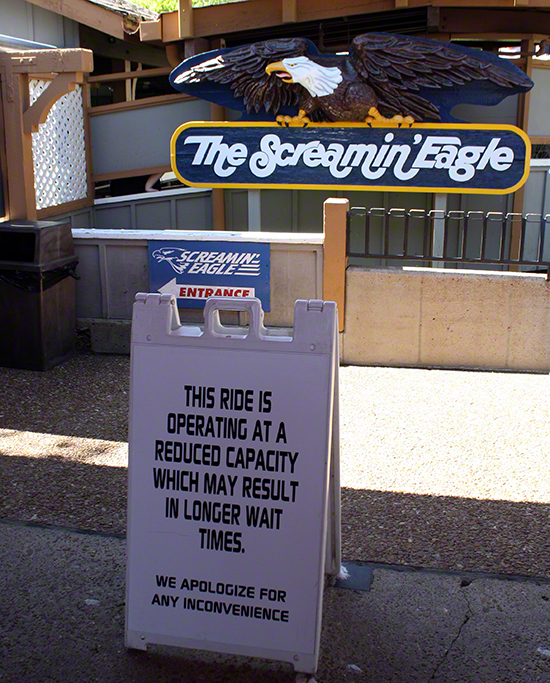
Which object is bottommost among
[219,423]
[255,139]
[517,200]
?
[219,423]

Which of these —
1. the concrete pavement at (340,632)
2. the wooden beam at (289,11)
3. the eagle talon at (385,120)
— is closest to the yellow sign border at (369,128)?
the eagle talon at (385,120)

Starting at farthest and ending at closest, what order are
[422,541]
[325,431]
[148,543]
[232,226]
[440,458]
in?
[232,226] → [440,458] → [422,541] → [148,543] → [325,431]

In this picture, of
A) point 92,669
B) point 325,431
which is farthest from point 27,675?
point 325,431

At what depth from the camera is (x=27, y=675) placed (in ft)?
9.51

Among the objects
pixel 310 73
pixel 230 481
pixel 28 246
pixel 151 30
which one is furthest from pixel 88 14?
pixel 230 481

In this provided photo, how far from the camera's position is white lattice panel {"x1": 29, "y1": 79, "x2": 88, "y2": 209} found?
962cm

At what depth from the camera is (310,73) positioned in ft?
28.7

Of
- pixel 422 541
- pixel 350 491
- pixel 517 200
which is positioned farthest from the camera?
pixel 517 200

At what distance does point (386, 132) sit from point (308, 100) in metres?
1.10

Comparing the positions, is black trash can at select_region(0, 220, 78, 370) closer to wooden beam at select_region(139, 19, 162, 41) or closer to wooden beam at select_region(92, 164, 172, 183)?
wooden beam at select_region(92, 164, 172, 183)

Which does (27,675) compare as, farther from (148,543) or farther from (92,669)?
(148,543)

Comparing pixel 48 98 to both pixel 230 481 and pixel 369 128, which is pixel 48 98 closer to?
pixel 369 128

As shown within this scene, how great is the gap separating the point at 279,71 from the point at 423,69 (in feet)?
5.93

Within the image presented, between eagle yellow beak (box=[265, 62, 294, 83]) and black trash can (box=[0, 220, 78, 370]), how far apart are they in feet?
11.0
